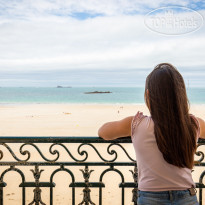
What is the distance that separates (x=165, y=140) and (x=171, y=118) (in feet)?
0.47

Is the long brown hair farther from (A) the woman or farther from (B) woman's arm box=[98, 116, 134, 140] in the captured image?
(B) woman's arm box=[98, 116, 134, 140]

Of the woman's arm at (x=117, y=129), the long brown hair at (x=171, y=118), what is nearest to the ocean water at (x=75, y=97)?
the woman's arm at (x=117, y=129)

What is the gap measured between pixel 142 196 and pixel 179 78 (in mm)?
834

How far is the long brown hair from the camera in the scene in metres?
1.62

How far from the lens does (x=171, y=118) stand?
1.62 metres

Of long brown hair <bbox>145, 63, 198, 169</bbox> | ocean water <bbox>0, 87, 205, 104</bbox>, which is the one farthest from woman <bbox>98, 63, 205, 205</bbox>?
ocean water <bbox>0, 87, 205, 104</bbox>

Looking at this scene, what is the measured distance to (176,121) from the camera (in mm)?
1628

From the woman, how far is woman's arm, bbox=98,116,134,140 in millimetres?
14

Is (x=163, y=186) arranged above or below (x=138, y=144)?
below

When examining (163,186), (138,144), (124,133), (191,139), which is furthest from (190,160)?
(124,133)

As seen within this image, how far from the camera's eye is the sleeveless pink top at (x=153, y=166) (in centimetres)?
168

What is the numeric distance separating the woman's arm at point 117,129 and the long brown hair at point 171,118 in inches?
8.2

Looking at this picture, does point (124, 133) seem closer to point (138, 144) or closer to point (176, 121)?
point (138, 144)

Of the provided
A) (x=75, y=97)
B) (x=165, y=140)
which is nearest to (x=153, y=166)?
(x=165, y=140)
